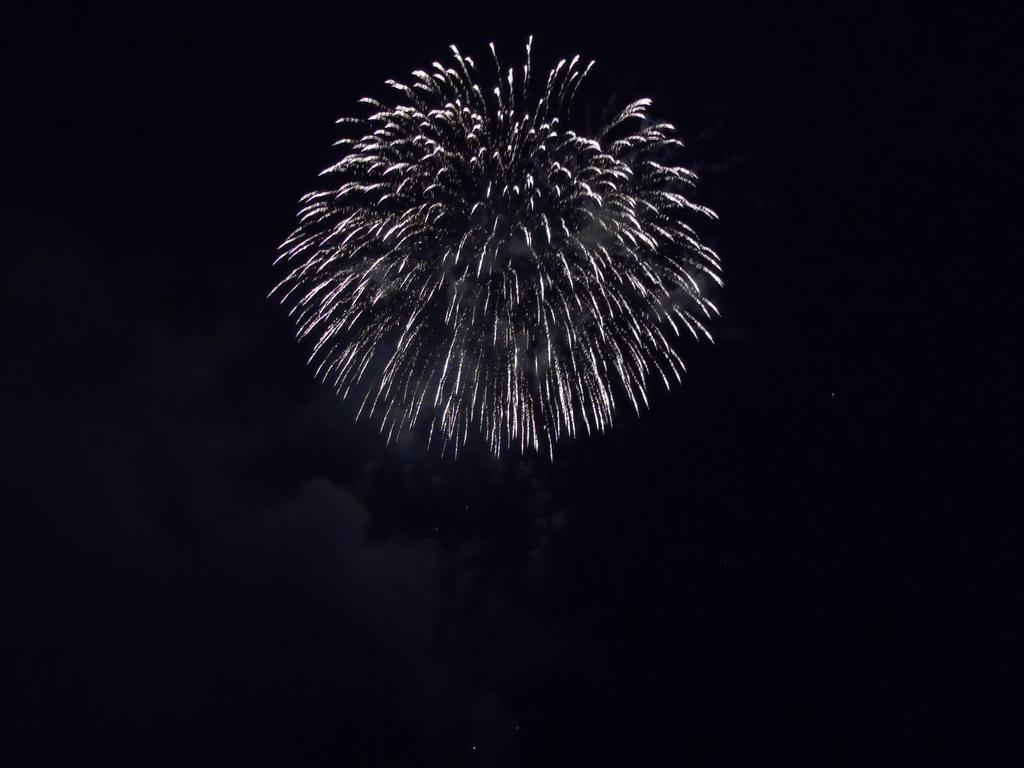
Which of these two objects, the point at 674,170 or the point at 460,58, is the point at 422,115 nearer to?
the point at 460,58

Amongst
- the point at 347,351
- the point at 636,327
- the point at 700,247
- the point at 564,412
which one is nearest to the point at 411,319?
the point at 347,351

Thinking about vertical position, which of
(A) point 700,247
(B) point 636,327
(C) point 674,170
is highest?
(C) point 674,170

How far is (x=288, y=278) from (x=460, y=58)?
8500mm

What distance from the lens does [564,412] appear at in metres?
22.7

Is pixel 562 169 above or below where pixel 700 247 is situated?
above

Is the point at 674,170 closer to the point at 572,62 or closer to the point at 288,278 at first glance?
the point at 572,62

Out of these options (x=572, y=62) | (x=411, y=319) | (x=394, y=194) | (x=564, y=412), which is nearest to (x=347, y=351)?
(x=411, y=319)

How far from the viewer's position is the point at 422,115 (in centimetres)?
2261

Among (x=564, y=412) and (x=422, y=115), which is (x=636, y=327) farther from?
(x=422, y=115)

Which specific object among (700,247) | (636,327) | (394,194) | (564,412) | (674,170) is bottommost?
(564,412)

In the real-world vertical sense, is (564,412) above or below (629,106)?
below

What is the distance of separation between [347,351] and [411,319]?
229cm

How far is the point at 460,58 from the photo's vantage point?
74.6ft

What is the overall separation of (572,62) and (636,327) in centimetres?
822
